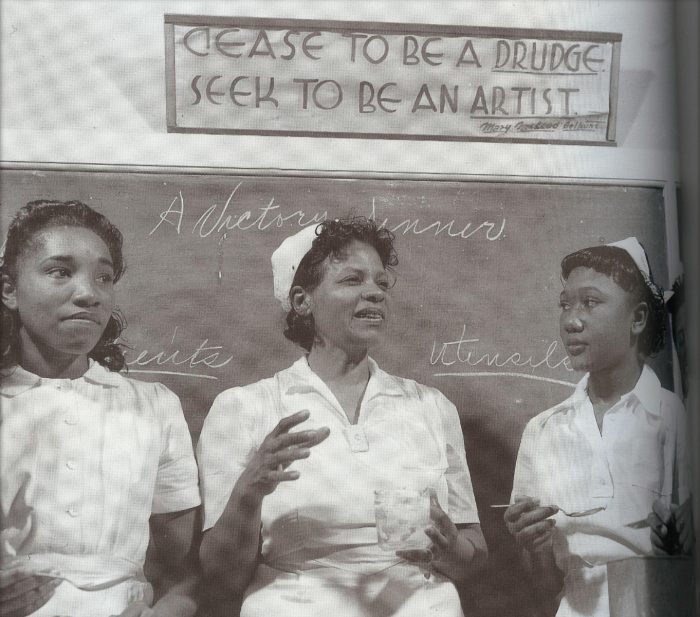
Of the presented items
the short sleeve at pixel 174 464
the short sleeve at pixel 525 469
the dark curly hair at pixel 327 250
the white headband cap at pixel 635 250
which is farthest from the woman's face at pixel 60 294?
the white headband cap at pixel 635 250

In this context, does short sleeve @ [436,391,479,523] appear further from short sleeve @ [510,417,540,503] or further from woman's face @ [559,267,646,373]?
woman's face @ [559,267,646,373]

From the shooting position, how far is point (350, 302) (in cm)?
94

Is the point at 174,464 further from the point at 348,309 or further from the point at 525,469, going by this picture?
the point at 525,469

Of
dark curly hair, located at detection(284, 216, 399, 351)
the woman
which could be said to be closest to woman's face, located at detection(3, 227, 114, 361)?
the woman

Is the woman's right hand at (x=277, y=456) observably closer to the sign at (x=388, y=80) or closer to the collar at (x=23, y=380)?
the collar at (x=23, y=380)

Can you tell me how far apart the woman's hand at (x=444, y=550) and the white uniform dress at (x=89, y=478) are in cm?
26

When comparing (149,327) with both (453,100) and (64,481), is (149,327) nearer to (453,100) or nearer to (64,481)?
(64,481)

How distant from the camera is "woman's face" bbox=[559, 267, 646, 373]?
960 mm

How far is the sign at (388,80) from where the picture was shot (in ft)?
3.11

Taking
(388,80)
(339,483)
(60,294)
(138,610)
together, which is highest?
(388,80)

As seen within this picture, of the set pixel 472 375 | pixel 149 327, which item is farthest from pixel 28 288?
pixel 472 375

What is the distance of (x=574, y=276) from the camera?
3.16ft

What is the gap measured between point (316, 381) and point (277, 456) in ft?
0.31

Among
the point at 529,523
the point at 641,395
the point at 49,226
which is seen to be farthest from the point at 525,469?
the point at 49,226
